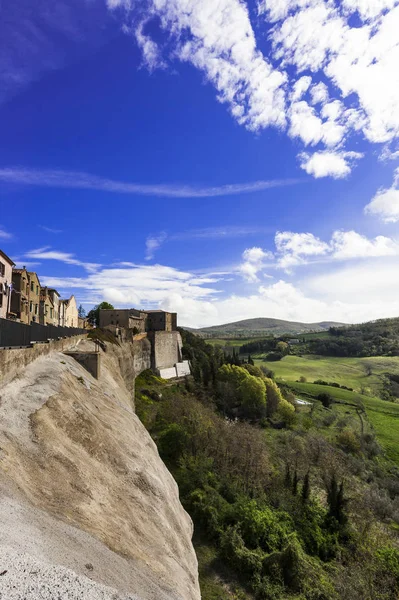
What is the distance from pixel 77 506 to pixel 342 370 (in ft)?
479

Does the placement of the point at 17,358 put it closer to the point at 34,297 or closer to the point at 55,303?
the point at 34,297

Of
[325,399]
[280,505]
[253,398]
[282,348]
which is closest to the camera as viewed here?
[280,505]

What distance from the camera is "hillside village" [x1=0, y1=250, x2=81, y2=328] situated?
135ft

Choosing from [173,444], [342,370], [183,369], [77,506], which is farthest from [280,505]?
[342,370]

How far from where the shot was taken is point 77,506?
307 inches

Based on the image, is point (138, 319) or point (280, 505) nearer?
point (280, 505)

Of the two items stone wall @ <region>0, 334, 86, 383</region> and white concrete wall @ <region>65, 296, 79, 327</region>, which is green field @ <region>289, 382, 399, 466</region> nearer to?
white concrete wall @ <region>65, 296, 79, 327</region>

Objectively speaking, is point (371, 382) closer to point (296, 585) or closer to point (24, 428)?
point (296, 585)

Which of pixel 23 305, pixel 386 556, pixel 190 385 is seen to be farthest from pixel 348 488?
pixel 23 305

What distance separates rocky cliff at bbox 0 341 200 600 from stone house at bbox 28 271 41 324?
39107 millimetres

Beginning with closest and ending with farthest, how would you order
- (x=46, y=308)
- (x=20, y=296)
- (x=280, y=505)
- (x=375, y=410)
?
(x=280, y=505) → (x=20, y=296) → (x=46, y=308) → (x=375, y=410)

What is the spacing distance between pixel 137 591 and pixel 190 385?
204 feet

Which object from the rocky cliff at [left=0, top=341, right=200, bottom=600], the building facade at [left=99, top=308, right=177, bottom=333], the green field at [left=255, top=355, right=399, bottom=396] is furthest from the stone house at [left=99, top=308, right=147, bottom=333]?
the rocky cliff at [left=0, top=341, right=200, bottom=600]

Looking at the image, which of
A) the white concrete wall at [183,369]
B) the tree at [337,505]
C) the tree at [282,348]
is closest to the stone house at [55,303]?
the white concrete wall at [183,369]
